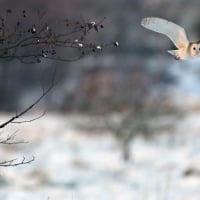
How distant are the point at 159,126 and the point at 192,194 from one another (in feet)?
26.7

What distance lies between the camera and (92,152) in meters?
20.5

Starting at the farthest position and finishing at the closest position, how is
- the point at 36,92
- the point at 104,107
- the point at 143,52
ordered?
1. the point at 143,52
2. the point at 36,92
3. the point at 104,107

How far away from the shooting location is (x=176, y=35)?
16.1ft

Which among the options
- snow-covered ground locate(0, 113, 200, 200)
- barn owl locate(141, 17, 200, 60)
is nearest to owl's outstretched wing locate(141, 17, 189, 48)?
barn owl locate(141, 17, 200, 60)

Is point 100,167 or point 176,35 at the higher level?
point 100,167

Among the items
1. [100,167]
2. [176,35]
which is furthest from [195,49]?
[100,167]

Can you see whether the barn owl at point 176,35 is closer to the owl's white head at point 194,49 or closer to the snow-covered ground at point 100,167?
the owl's white head at point 194,49

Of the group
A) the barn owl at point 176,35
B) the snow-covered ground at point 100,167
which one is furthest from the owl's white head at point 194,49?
the snow-covered ground at point 100,167

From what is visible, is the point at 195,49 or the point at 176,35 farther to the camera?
the point at 176,35

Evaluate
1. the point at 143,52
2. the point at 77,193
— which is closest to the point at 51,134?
the point at 77,193

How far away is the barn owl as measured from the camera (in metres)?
4.76

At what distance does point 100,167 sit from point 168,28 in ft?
42.9

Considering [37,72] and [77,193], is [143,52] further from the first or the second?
[77,193]

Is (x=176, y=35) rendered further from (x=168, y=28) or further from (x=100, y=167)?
(x=100, y=167)
